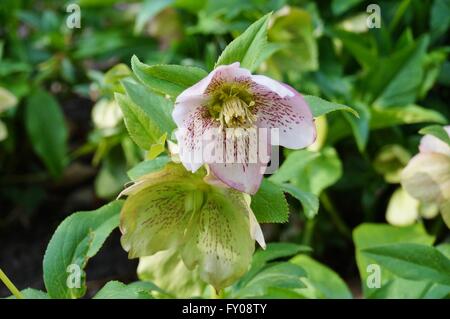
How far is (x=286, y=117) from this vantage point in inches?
30.8

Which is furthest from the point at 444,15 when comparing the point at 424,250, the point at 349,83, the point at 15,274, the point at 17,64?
the point at 15,274

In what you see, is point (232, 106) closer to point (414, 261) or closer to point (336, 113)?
point (414, 261)

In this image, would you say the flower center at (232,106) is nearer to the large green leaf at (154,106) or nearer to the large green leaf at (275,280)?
the large green leaf at (154,106)

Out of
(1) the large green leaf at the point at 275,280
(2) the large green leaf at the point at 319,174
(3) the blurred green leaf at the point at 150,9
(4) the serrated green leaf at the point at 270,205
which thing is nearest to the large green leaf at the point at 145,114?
(4) the serrated green leaf at the point at 270,205

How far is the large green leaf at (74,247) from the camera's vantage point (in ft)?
2.89

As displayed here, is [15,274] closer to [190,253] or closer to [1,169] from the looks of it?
[1,169]

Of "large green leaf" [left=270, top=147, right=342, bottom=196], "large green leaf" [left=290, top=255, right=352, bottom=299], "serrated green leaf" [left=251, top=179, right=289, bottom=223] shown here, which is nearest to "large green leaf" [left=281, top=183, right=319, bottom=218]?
"serrated green leaf" [left=251, top=179, right=289, bottom=223]

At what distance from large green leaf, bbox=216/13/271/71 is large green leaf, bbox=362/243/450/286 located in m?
0.32

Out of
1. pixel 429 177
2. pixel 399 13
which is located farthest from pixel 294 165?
pixel 399 13

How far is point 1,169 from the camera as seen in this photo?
1.82 metres

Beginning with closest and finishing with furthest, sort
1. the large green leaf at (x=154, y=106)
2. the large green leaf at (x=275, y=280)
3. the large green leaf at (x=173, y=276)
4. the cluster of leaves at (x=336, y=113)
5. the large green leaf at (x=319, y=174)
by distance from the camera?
the large green leaf at (x=154, y=106) → the large green leaf at (x=275, y=280) → the large green leaf at (x=173, y=276) → the cluster of leaves at (x=336, y=113) → the large green leaf at (x=319, y=174)

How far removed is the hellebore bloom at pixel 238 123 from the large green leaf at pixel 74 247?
0.57 ft

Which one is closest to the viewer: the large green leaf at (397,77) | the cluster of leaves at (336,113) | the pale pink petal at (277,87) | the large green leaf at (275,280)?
the pale pink petal at (277,87)
